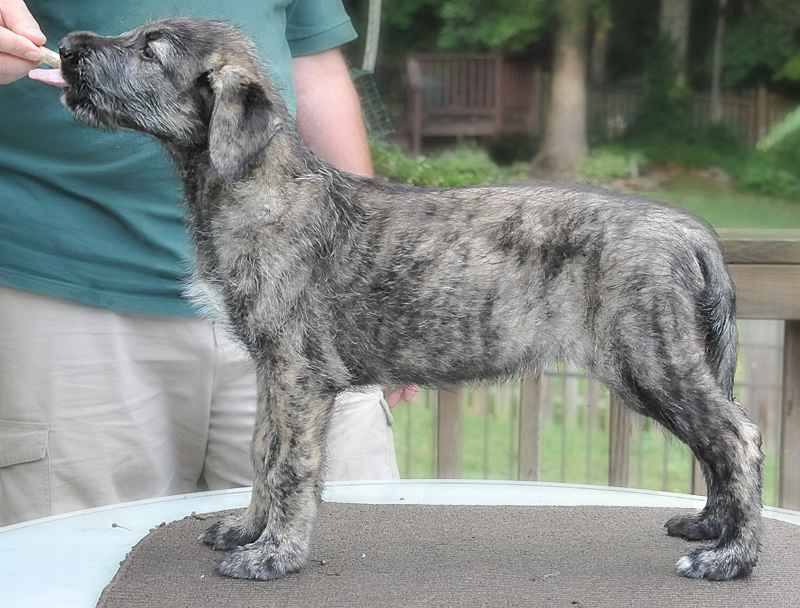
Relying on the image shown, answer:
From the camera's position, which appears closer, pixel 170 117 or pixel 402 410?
pixel 170 117

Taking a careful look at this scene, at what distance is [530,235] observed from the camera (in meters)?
2.51

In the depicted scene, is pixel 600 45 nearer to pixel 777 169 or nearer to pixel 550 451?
pixel 777 169

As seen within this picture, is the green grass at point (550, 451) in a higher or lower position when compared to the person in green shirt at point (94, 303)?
lower

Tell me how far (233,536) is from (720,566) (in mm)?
1268

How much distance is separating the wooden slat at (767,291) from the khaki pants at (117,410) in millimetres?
1391

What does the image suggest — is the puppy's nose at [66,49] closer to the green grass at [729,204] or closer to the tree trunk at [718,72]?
the green grass at [729,204]

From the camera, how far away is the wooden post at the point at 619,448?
3.88 m

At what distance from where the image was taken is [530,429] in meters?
4.06

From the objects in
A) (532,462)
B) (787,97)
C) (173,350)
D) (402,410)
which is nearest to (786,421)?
(532,462)

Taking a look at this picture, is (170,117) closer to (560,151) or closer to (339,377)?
(339,377)

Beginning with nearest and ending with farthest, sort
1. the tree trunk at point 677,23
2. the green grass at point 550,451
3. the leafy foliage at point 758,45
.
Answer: the green grass at point 550,451
the leafy foliage at point 758,45
the tree trunk at point 677,23

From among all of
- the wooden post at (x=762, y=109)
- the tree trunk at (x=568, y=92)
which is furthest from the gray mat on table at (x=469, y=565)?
the wooden post at (x=762, y=109)

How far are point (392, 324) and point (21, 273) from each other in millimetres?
1264

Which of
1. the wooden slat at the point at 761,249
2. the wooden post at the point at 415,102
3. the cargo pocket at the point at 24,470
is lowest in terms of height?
the cargo pocket at the point at 24,470
